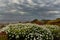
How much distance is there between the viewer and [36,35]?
1577 cm

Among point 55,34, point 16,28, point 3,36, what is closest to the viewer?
point 3,36

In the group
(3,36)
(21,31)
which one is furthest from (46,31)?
(3,36)

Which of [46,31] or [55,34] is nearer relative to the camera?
[46,31]

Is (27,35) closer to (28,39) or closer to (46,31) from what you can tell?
(28,39)

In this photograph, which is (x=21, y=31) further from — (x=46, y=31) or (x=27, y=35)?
(x=46, y=31)

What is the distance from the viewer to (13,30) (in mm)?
16031

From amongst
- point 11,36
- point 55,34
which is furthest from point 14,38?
point 55,34

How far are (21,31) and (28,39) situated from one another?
70cm

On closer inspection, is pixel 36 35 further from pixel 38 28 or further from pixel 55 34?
pixel 55 34

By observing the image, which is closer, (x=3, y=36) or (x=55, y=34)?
(x=3, y=36)

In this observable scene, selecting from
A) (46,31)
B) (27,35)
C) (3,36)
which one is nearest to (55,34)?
(46,31)

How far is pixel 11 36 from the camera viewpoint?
1597 cm

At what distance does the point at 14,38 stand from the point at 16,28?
2.35 feet

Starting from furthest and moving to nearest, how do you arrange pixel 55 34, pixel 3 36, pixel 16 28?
pixel 55 34 < pixel 16 28 < pixel 3 36
